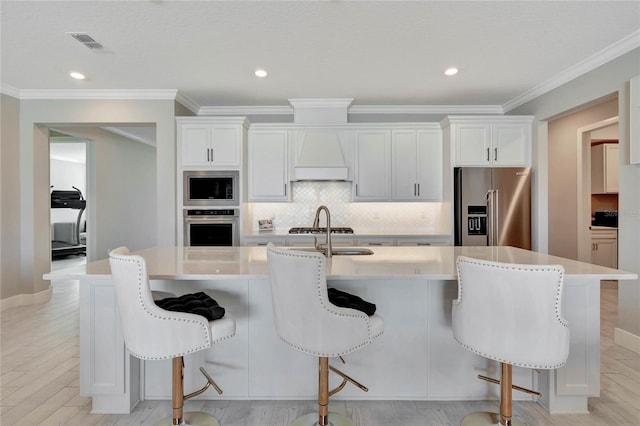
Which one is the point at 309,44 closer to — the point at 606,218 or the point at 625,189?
the point at 625,189

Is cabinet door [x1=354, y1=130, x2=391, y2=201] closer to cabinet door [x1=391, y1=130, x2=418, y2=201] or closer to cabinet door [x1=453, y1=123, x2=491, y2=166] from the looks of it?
cabinet door [x1=391, y1=130, x2=418, y2=201]

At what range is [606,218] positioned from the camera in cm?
577

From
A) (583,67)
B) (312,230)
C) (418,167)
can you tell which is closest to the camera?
(583,67)

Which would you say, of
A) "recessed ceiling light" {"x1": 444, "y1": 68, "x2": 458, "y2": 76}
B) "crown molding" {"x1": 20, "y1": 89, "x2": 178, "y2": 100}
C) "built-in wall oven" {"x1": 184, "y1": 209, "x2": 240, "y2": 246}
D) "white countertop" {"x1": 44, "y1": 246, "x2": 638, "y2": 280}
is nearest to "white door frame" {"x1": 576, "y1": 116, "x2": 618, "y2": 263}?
"recessed ceiling light" {"x1": 444, "y1": 68, "x2": 458, "y2": 76}

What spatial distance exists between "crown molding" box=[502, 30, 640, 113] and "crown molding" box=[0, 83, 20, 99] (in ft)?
19.9

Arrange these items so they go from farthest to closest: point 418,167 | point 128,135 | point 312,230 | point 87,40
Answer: point 128,135, point 418,167, point 312,230, point 87,40

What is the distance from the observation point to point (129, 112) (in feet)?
14.3

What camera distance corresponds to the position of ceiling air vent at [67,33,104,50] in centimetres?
288

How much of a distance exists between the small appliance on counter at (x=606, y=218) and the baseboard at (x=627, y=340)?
315cm

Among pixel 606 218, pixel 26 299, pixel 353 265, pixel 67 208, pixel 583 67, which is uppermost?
pixel 583 67

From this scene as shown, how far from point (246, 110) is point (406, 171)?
2323mm

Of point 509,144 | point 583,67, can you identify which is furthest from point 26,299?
point 583,67

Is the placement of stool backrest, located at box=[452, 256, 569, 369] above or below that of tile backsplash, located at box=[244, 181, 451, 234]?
below

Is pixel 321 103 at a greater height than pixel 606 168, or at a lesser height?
greater
